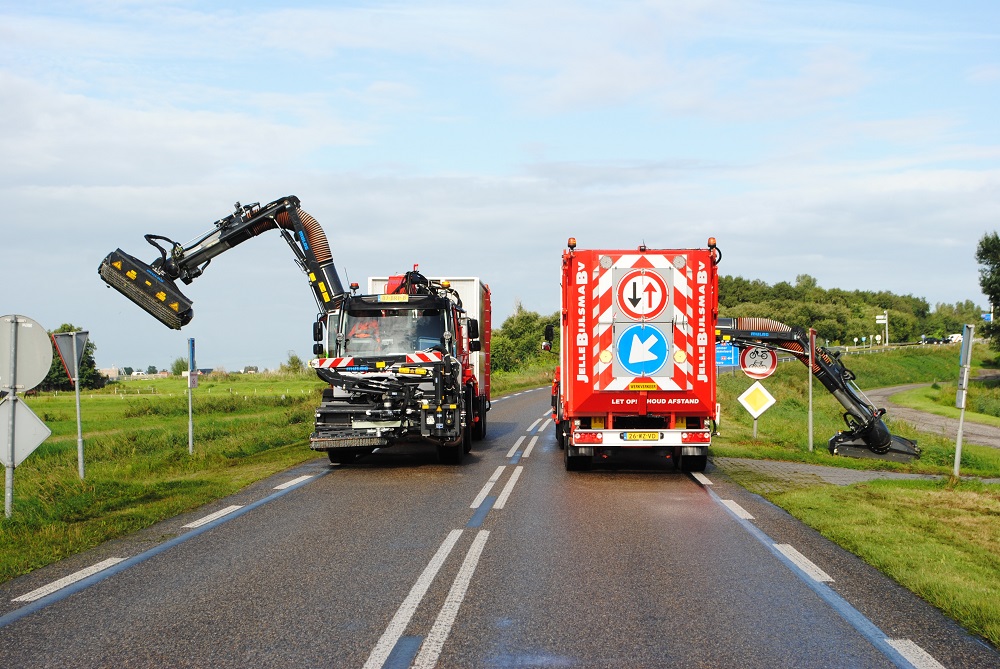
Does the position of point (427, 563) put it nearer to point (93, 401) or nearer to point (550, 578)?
point (550, 578)

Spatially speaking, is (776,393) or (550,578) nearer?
(550,578)

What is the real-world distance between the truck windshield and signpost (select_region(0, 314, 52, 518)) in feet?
20.0

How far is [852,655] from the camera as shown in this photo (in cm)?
539

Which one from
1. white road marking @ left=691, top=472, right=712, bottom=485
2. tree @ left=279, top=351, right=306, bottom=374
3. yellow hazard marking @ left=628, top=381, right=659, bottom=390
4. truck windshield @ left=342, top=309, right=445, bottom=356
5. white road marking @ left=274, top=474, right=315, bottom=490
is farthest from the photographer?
tree @ left=279, top=351, right=306, bottom=374

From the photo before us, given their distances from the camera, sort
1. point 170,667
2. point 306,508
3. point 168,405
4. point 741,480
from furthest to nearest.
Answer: point 168,405 → point 741,480 → point 306,508 → point 170,667

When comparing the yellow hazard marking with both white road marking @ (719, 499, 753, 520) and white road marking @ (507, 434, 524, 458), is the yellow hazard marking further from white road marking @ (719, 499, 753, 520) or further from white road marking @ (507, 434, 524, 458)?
white road marking @ (507, 434, 524, 458)

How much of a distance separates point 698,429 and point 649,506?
3.48 metres

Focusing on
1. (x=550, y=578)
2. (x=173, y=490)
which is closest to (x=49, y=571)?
(x=550, y=578)

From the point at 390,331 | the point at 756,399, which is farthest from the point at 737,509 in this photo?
the point at 756,399

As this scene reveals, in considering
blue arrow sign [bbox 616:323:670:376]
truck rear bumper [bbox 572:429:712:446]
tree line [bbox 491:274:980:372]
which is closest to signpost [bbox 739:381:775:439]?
truck rear bumper [bbox 572:429:712:446]

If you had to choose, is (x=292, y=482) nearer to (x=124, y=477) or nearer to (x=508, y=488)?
(x=508, y=488)

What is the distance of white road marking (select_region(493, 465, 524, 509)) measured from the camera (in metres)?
11.6

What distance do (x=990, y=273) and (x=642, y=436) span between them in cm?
6425

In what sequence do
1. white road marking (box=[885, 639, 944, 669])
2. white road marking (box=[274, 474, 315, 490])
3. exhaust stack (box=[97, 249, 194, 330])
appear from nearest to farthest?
white road marking (box=[885, 639, 944, 669]) → white road marking (box=[274, 474, 315, 490]) → exhaust stack (box=[97, 249, 194, 330])
